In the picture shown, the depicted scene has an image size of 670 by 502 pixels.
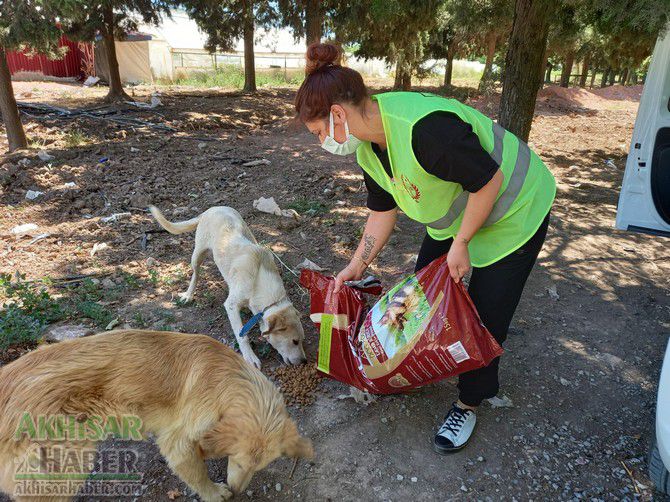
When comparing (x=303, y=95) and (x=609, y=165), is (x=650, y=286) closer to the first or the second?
(x=303, y=95)

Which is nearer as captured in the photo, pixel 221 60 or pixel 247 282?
pixel 247 282

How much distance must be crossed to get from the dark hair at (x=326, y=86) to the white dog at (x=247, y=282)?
5.96ft

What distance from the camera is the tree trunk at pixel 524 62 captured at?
4781mm

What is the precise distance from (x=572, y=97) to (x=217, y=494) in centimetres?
2190

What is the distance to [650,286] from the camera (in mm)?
4418

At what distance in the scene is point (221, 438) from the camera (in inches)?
75.0

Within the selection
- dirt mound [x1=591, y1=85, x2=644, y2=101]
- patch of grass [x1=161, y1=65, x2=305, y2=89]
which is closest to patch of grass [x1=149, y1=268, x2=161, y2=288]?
patch of grass [x1=161, y1=65, x2=305, y2=89]

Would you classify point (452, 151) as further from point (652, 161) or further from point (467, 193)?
point (652, 161)

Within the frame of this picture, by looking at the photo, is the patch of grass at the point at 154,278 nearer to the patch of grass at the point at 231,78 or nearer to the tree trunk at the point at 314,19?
the tree trunk at the point at 314,19

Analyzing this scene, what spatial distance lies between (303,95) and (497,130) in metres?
0.95

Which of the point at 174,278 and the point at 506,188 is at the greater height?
the point at 506,188

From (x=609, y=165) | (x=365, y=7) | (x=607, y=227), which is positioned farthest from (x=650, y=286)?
(x=365, y=7)

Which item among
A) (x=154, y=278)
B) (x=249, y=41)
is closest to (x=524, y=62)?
(x=154, y=278)

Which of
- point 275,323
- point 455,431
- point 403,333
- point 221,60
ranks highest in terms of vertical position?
point 221,60
